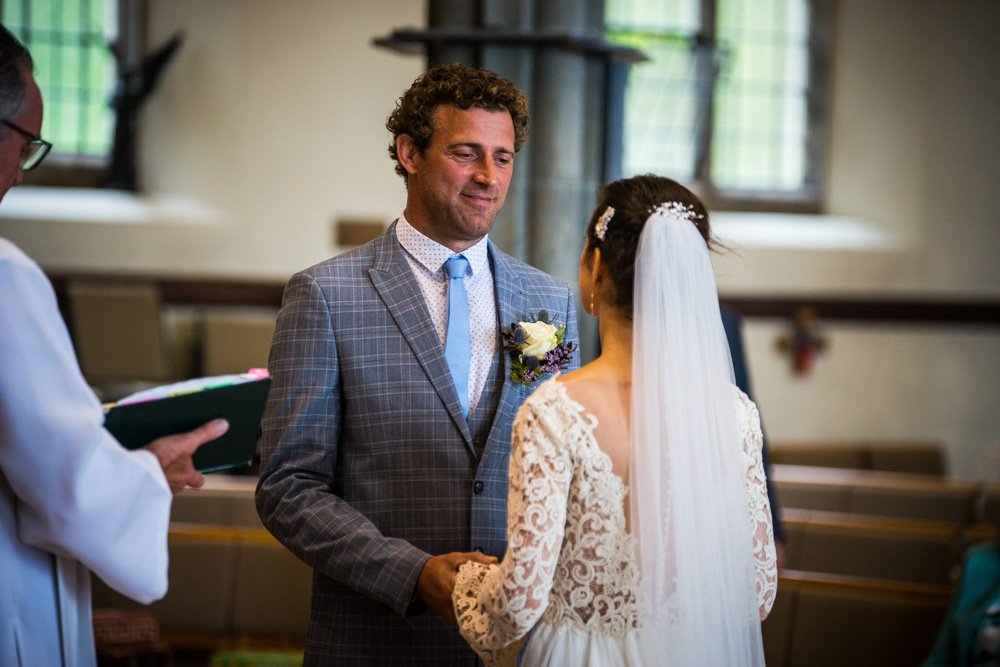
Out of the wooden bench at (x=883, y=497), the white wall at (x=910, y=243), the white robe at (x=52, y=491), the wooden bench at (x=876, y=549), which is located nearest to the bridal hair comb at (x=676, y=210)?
the white robe at (x=52, y=491)

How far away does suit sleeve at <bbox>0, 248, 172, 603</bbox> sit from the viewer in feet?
5.27

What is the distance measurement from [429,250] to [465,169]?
0.19 m

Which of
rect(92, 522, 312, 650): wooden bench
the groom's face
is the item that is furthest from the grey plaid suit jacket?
rect(92, 522, 312, 650): wooden bench

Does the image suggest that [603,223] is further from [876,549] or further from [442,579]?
[876,549]

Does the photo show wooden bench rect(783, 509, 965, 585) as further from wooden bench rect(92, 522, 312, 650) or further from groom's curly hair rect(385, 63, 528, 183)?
groom's curly hair rect(385, 63, 528, 183)

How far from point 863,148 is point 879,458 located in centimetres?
261

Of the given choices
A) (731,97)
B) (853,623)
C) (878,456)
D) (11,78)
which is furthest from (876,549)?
(731,97)

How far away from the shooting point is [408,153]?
239cm

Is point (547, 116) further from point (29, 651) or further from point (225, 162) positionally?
point (225, 162)

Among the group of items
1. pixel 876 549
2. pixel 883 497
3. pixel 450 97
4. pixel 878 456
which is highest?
pixel 450 97

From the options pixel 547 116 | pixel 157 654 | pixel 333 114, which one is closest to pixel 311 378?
pixel 157 654

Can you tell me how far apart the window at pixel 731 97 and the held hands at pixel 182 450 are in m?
8.25

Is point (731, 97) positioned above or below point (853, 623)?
above

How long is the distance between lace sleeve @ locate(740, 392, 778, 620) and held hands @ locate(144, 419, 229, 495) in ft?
2.99
